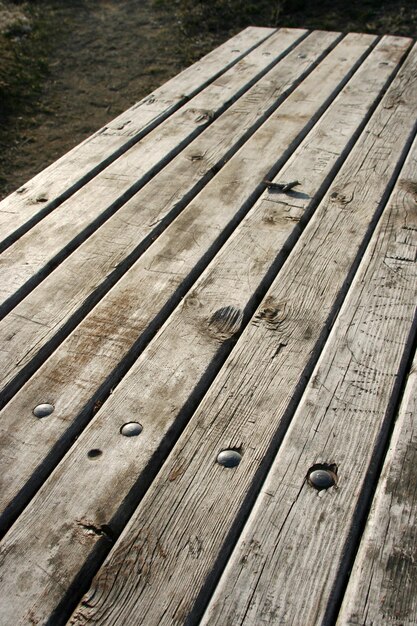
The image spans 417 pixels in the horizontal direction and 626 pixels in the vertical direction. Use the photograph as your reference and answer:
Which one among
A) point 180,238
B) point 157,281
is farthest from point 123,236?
point 157,281

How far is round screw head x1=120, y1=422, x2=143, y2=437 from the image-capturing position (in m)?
1.49

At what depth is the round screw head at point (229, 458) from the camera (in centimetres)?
141

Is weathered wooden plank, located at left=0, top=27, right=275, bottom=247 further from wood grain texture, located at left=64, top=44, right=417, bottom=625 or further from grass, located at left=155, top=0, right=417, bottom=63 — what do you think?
grass, located at left=155, top=0, right=417, bottom=63

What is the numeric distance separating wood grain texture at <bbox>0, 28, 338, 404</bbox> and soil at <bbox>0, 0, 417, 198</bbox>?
167 centimetres

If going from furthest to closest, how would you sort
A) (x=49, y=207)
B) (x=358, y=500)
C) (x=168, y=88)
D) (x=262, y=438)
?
(x=168, y=88)
(x=49, y=207)
(x=262, y=438)
(x=358, y=500)

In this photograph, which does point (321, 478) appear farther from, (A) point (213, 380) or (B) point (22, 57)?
(B) point (22, 57)

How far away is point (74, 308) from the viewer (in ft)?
6.09

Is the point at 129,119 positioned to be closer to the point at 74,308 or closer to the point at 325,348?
the point at 74,308

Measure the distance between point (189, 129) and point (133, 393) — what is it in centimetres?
153

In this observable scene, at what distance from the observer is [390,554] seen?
1235 mm

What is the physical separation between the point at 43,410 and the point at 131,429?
210 millimetres

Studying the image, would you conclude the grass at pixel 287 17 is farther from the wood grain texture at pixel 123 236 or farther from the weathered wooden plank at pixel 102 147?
the wood grain texture at pixel 123 236

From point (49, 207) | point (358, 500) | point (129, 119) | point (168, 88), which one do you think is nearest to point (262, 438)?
point (358, 500)

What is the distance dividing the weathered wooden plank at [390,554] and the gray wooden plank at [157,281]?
0.50 metres
